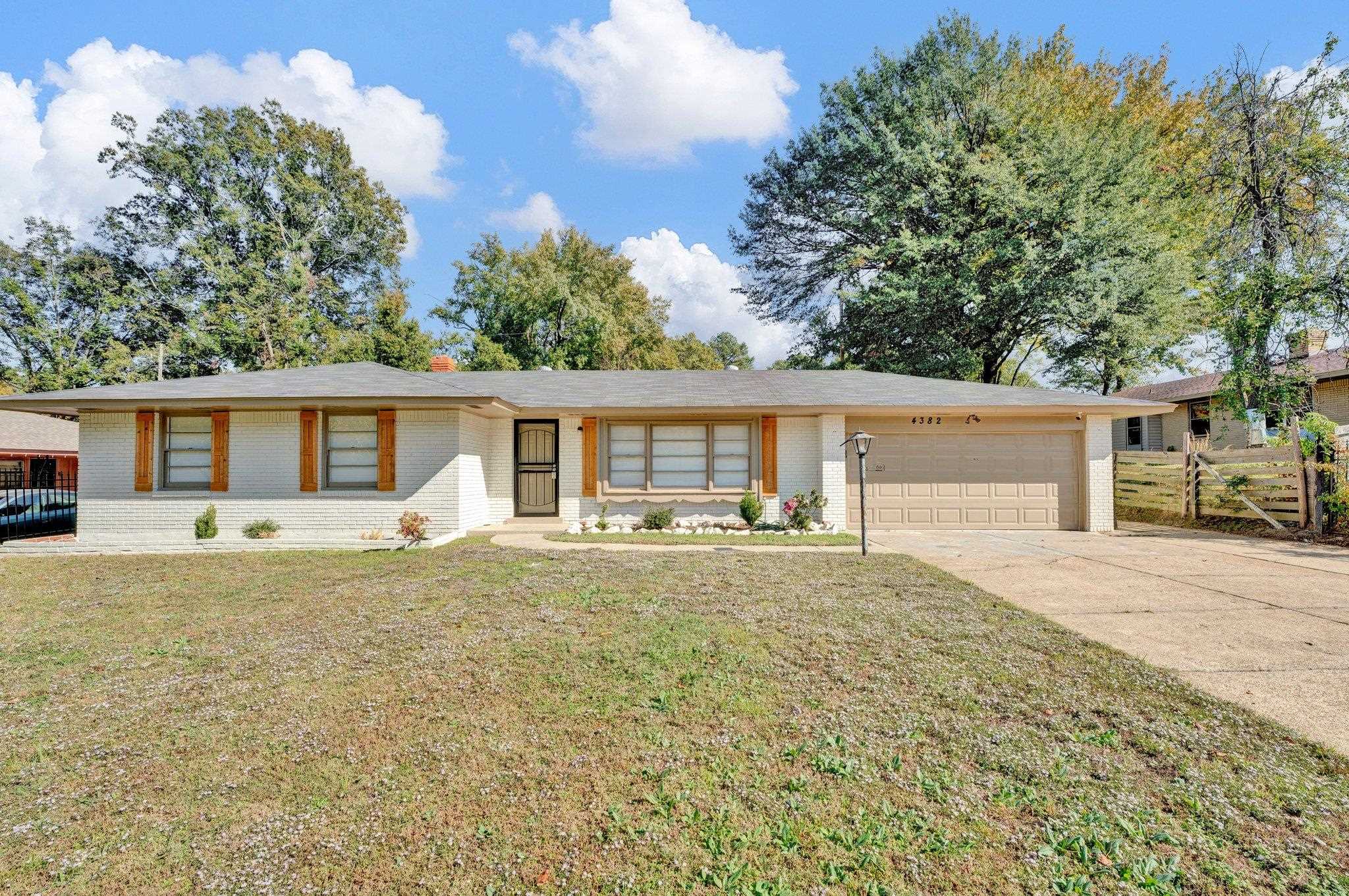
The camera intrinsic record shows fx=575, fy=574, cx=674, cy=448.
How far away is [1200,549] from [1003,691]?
327 inches

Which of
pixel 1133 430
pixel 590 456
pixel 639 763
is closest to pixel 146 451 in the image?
pixel 590 456

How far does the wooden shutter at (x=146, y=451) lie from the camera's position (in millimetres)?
10602

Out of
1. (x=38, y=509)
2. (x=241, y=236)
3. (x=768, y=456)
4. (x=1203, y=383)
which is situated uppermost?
(x=241, y=236)

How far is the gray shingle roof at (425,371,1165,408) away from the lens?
11508 millimetres

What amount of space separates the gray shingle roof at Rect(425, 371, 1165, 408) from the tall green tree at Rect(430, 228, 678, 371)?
12711mm

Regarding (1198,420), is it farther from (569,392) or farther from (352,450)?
(352,450)

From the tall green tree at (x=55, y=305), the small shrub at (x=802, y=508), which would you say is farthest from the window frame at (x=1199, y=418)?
the tall green tree at (x=55, y=305)

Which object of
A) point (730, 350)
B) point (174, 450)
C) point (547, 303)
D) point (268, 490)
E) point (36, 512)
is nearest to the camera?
point (268, 490)

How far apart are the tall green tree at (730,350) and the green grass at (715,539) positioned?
46.7 meters

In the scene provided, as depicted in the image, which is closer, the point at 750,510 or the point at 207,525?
the point at 207,525

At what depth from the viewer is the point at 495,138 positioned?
15234 millimetres

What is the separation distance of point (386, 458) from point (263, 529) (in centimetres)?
249

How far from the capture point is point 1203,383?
1988cm

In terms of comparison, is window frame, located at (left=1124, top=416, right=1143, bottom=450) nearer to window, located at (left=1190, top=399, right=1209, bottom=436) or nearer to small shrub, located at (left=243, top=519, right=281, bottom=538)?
window, located at (left=1190, top=399, right=1209, bottom=436)
